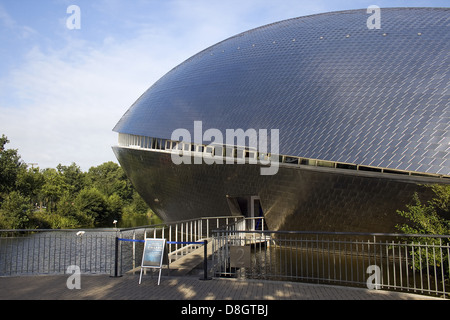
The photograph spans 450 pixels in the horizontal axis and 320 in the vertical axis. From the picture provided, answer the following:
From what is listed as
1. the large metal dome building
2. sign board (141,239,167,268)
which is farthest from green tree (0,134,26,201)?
sign board (141,239,167,268)

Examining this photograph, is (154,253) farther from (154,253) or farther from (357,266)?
(357,266)

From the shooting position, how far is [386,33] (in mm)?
18609

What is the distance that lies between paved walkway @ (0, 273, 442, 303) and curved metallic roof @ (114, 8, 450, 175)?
270 inches

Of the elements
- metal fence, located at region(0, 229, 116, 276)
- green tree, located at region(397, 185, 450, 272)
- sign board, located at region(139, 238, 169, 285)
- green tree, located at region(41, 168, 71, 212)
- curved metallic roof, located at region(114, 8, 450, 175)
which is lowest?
metal fence, located at region(0, 229, 116, 276)

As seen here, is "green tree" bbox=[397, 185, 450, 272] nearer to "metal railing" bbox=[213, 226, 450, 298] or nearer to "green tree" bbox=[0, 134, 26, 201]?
"metal railing" bbox=[213, 226, 450, 298]

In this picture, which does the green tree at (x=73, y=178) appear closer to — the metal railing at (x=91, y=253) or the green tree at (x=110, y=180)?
the green tree at (x=110, y=180)

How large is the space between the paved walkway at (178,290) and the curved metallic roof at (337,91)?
686cm

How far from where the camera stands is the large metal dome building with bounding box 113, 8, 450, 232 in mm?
14219

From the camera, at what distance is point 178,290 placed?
29.3 ft

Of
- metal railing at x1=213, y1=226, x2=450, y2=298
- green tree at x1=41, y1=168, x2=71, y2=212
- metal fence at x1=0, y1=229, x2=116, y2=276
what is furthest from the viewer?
green tree at x1=41, y1=168, x2=71, y2=212

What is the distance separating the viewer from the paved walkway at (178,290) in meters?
8.23

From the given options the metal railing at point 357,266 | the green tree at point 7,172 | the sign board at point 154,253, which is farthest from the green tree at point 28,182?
the sign board at point 154,253
